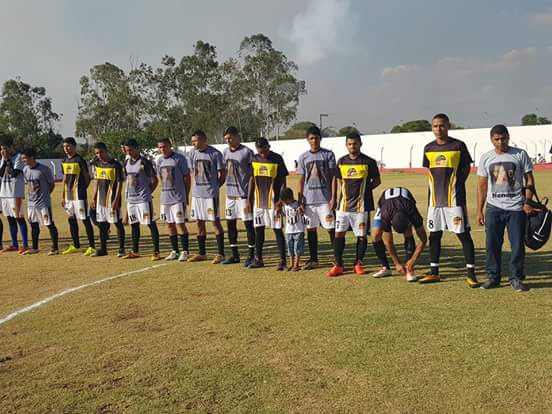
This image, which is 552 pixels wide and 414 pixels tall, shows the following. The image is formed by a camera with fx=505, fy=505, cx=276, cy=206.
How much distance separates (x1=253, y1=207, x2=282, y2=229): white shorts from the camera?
7.82 m

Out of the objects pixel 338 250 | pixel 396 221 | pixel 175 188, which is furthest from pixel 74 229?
pixel 396 221

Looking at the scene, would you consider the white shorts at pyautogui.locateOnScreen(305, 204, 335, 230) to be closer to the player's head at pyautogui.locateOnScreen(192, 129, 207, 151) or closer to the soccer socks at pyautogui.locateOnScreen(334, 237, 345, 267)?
the soccer socks at pyautogui.locateOnScreen(334, 237, 345, 267)

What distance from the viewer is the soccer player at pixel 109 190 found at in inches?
363

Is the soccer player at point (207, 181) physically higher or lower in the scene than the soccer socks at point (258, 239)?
higher

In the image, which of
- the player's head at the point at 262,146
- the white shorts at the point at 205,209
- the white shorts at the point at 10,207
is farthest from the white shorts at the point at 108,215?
the player's head at the point at 262,146

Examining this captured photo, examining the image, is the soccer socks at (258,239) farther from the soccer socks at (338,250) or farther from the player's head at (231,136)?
the player's head at (231,136)

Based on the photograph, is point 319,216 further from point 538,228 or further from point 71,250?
point 71,250

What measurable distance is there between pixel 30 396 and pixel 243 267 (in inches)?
182

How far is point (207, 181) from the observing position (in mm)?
8406

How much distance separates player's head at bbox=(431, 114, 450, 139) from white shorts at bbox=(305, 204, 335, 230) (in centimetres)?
202

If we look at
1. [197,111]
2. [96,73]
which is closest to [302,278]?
[197,111]

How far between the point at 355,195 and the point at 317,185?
71cm

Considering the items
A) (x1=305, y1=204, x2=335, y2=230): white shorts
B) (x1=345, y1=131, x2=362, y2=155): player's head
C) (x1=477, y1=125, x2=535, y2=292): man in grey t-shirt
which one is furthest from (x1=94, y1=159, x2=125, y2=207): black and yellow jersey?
(x1=477, y1=125, x2=535, y2=292): man in grey t-shirt

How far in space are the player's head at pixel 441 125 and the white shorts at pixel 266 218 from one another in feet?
8.79
